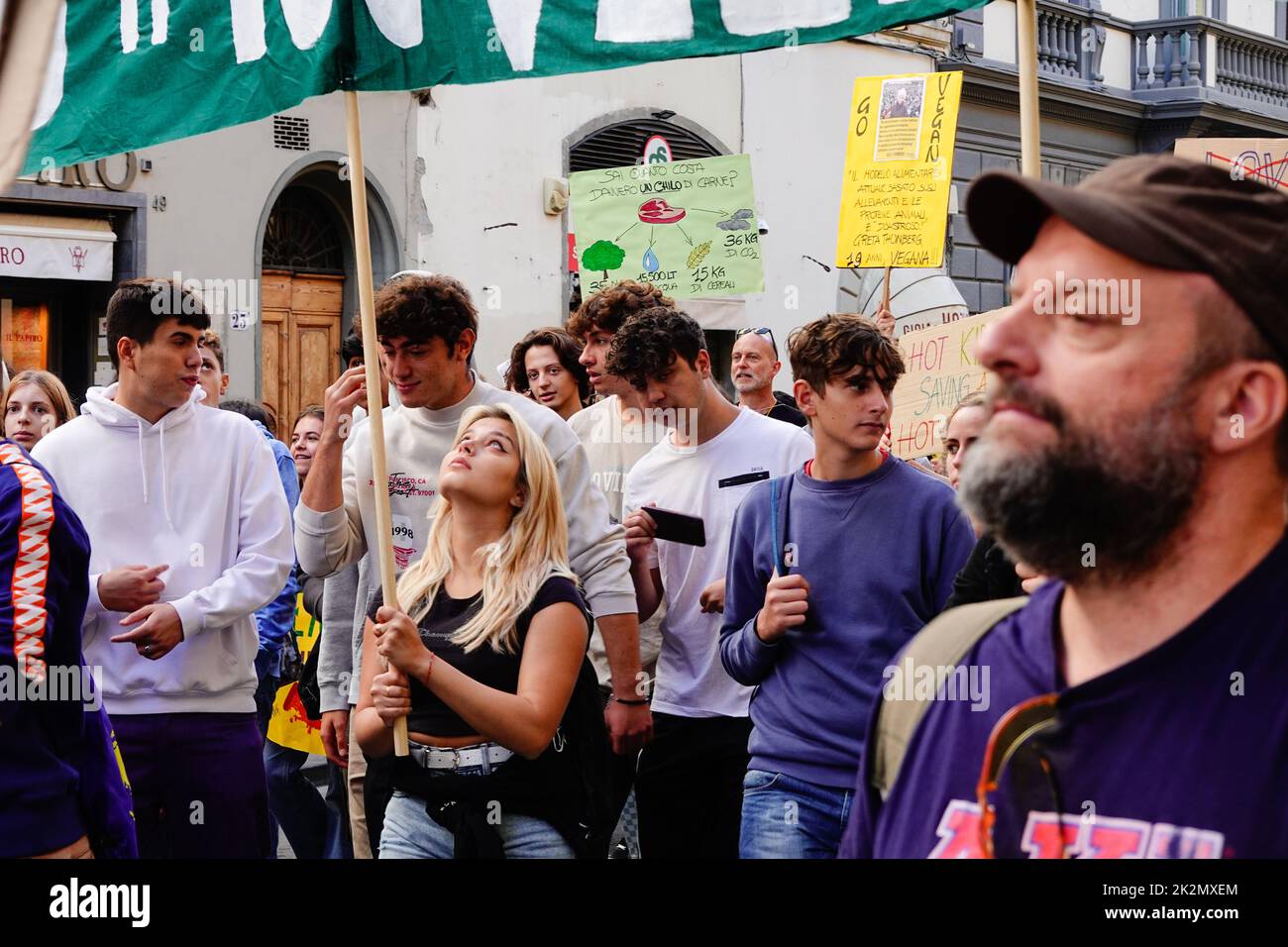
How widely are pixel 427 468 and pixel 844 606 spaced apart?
1.30 m

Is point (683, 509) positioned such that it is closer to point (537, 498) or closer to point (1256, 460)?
point (537, 498)

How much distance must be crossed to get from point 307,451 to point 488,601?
3.85 meters

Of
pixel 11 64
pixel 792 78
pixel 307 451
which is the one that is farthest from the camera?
pixel 792 78

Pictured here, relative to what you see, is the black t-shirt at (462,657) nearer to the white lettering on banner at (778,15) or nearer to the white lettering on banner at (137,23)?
the white lettering on banner at (778,15)

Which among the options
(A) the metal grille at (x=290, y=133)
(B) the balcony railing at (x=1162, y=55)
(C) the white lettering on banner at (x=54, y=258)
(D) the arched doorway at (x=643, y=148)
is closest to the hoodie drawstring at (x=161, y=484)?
(C) the white lettering on banner at (x=54, y=258)

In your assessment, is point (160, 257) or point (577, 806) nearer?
point (577, 806)

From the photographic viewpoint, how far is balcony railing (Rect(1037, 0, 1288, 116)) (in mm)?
22453

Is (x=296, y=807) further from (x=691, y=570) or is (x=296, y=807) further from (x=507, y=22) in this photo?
(x=507, y=22)

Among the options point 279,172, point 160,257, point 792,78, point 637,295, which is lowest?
point 637,295

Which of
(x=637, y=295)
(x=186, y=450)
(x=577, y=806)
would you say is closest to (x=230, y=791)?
(x=186, y=450)

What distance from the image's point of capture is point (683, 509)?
499 cm

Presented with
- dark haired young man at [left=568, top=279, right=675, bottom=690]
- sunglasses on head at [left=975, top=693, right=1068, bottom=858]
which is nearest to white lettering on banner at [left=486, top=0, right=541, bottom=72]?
dark haired young man at [left=568, top=279, right=675, bottom=690]

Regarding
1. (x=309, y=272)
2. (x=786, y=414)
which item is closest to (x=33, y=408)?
(x=786, y=414)

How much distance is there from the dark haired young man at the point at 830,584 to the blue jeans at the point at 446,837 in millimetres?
599
